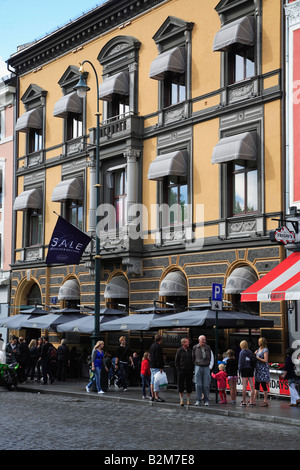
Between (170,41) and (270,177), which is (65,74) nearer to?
(170,41)

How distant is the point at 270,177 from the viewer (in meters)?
24.1

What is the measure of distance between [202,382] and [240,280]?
17.8 feet

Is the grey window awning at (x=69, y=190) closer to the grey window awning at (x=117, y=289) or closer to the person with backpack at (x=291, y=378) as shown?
the grey window awning at (x=117, y=289)

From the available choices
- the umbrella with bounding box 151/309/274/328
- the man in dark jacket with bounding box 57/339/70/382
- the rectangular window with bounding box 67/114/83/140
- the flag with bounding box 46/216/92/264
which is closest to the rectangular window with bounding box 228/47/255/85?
the flag with bounding box 46/216/92/264

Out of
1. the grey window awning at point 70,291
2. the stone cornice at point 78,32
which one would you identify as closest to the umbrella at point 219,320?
the grey window awning at point 70,291

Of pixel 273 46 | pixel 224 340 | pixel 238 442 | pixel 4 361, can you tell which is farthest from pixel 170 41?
pixel 238 442

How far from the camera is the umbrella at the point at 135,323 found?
2412 centimetres

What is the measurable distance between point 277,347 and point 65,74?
18.4 metres

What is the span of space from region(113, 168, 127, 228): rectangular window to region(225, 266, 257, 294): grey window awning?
24.0 ft

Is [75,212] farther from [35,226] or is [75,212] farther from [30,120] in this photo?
[30,120]

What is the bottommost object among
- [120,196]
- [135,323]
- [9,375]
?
[9,375]

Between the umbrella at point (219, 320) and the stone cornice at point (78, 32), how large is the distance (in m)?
13.9

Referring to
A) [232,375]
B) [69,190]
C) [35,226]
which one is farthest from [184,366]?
[35,226]

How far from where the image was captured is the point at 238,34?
24.7 m
